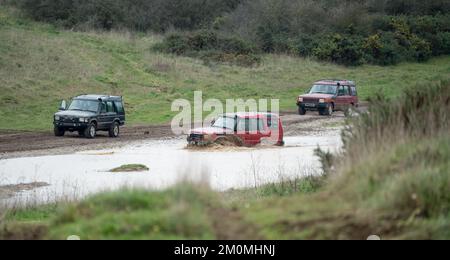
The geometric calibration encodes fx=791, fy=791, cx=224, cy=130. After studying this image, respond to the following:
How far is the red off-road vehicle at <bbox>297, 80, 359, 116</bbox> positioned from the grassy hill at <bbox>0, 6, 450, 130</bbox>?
7.80 ft

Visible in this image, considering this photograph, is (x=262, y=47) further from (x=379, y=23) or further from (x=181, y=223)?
(x=181, y=223)

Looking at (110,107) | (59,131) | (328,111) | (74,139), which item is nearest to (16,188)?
(74,139)

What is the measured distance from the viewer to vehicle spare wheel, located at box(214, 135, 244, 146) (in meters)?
27.7

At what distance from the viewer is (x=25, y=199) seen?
58.4ft

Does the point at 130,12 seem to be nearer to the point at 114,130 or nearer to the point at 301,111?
the point at 301,111

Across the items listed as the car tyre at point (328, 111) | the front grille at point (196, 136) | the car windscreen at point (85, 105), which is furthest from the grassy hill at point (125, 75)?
the front grille at point (196, 136)

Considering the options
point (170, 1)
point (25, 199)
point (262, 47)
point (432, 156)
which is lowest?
point (25, 199)

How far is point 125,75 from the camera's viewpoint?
4441cm

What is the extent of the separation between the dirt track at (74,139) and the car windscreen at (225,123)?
3.99 meters

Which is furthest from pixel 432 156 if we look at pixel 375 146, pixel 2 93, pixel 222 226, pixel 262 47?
pixel 262 47

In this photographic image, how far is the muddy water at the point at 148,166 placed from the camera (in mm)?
19141

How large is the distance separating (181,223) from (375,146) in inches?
126

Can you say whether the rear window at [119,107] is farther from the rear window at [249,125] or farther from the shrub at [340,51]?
the shrub at [340,51]

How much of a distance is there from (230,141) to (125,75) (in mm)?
17752
